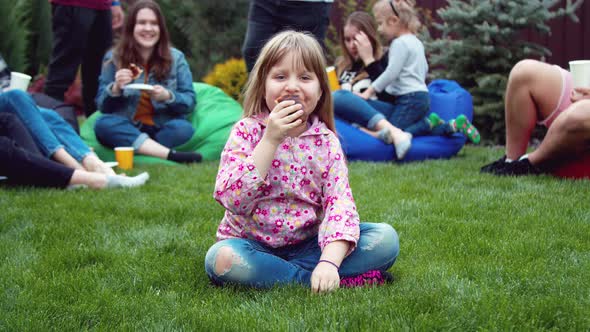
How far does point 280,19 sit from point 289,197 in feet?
8.88

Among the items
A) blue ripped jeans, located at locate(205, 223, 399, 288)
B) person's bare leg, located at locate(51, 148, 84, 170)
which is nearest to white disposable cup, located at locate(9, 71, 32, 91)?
person's bare leg, located at locate(51, 148, 84, 170)

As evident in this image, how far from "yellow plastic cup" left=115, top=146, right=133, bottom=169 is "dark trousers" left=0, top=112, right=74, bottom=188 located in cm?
97

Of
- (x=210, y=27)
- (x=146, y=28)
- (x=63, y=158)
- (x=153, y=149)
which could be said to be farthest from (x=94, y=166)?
(x=210, y=27)

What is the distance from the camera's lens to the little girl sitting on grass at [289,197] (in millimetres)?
2354

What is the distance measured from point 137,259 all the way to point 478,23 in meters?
5.35

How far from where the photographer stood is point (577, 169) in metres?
4.47

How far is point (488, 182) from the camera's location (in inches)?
176

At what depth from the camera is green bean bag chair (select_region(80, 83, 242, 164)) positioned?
5977 millimetres

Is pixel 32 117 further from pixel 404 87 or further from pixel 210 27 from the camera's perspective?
pixel 210 27

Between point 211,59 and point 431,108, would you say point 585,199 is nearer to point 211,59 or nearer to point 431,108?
point 431,108

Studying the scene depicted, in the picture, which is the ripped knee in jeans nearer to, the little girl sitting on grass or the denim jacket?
the little girl sitting on grass

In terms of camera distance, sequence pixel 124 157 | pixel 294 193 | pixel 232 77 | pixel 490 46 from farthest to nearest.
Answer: pixel 232 77, pixel 490 46, pixel 124 157, pixel 294 193

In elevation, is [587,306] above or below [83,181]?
above

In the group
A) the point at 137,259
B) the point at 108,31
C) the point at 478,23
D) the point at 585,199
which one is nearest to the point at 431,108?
the point at 478,23
